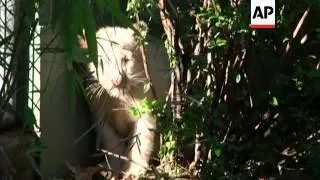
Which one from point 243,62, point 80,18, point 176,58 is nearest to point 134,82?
point 176,58

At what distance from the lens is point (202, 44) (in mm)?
3469

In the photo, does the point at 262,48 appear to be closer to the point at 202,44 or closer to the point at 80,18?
the point at 202,44

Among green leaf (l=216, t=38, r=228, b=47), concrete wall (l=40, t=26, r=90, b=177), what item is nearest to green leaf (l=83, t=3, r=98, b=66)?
green leaf (l=216, t=38, r=228, b=47)

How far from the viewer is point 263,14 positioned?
10.6ft

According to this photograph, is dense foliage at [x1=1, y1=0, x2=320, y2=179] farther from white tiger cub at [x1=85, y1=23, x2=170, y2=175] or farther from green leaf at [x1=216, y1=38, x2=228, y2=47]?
white tiger cub at [x1=85, y1=23, x2=170, y2=175]

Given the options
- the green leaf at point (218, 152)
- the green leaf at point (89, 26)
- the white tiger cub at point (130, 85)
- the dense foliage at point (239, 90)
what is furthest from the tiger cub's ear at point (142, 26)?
the green leaf at point (89, 26)

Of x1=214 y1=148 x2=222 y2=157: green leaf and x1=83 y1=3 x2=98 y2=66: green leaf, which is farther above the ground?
x1=83 y1=3 x2=98 y2=66: green leaf

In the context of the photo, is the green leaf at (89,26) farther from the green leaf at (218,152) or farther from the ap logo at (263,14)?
the green leaf at (218,152)

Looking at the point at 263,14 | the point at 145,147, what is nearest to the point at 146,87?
the point at 145,147

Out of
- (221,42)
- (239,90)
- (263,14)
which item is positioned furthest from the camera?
(239,90)

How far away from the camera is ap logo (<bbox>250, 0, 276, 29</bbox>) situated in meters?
3.16

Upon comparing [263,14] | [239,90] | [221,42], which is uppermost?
[263,14]

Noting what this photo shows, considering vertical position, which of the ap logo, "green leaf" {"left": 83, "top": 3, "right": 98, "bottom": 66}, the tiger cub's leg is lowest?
the tiger cub's leg

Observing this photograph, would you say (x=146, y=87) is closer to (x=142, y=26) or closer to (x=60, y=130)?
(x=142, y=26)
